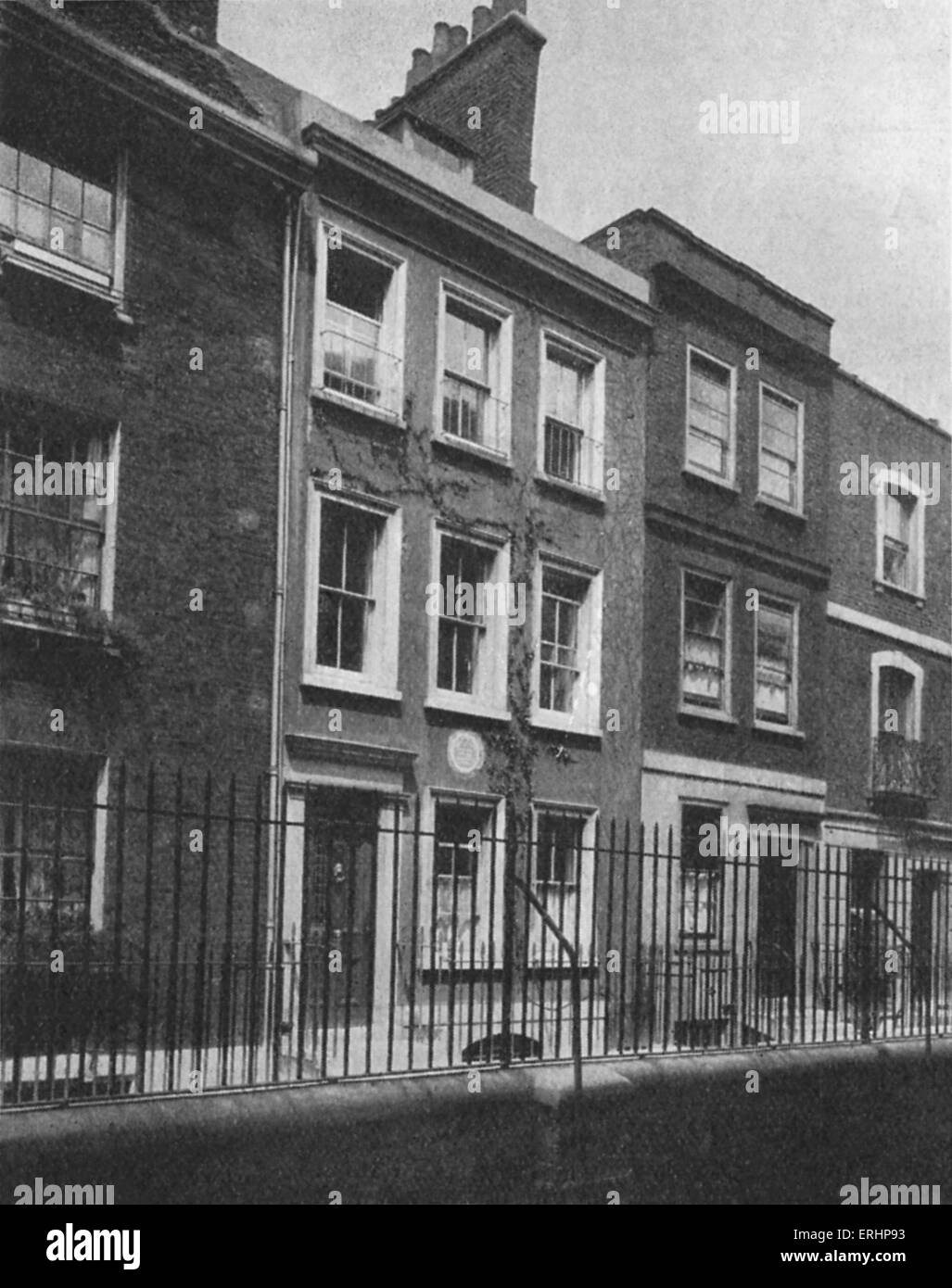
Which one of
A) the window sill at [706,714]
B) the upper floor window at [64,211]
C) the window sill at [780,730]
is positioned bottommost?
the window sill at [780,730]

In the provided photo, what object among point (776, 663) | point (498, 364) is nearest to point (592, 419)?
point (498, 364)

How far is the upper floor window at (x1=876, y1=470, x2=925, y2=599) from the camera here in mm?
22516

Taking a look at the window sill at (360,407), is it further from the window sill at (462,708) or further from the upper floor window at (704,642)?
the upper floor window at (704,642)

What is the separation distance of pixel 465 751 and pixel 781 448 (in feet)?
27.2

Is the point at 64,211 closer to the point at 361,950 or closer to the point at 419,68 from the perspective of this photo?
the point at 361,950

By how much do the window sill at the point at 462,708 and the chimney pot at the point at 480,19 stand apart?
900 cm

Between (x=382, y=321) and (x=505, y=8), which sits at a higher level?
(x=505, y=8)

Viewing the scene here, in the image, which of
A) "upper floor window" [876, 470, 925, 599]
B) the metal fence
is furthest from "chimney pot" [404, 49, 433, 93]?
the metal fence

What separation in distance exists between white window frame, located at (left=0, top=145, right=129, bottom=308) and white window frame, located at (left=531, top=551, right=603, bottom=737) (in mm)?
6071

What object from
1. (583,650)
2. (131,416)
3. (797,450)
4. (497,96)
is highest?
(497,96)

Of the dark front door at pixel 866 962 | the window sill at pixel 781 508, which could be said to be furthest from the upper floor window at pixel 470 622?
the dark front door at pixel 866 962

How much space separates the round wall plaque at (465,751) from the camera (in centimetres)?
1527

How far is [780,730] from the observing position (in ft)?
65.8
